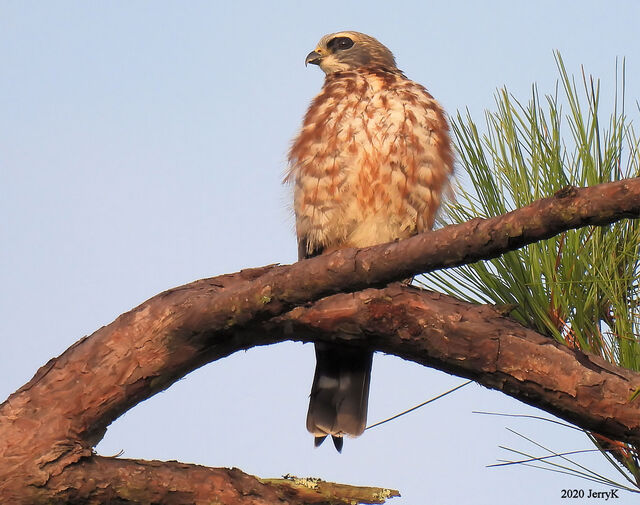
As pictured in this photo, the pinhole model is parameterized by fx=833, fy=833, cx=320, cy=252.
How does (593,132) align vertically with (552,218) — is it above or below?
above

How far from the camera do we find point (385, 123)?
4.28 meters

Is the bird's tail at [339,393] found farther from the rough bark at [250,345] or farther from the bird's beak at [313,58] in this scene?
the bird's beak at [313,58]

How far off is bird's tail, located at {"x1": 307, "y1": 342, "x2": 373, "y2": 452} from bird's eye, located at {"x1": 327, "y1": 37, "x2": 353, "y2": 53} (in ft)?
7.18

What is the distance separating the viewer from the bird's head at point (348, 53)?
5.20m

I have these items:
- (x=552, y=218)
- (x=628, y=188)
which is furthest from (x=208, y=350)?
(x=628, y=188)

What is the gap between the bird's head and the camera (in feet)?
17.1

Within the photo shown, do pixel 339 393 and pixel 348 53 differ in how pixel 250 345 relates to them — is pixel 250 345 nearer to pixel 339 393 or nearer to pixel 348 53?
pixel 339 393

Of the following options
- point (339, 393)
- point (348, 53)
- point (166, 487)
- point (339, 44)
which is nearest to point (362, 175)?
point (339, 393)

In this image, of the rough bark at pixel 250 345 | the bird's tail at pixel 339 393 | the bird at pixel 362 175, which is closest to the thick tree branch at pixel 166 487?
the rough bark at pixel 250 345

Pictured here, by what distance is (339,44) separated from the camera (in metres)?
5.38

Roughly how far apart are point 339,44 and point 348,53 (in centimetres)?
14

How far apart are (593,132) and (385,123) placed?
1.39m

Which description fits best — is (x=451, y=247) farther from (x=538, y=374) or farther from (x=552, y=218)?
(x=538, y=374)

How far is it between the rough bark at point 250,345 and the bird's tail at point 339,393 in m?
0.92
